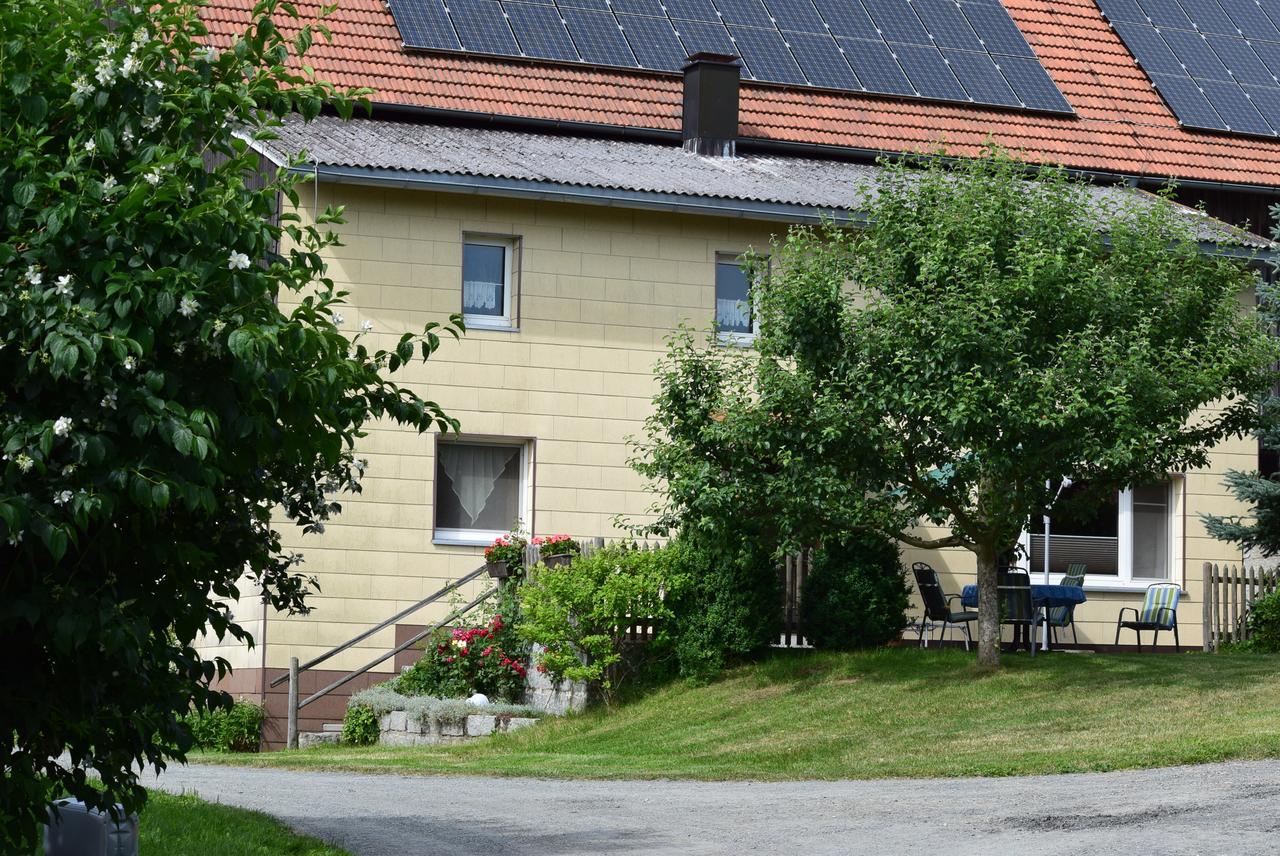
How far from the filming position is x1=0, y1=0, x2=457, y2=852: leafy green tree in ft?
22.3

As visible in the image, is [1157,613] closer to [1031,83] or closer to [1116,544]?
[1116,544]

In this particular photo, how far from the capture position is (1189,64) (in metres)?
30.0

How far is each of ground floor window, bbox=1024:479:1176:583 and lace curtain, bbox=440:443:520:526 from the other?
279 inches

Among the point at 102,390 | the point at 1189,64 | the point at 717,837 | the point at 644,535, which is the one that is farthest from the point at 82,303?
the point at 1189,64

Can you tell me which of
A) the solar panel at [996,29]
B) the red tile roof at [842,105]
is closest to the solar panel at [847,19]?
the red tile roof at [842,105]

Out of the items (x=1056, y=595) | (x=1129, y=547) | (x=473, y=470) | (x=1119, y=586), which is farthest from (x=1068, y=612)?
(x=473, y=470)

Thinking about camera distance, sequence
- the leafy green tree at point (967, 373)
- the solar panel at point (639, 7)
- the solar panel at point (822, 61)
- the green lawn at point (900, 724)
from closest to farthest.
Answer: the green lawn at point (900, 724)
the leafy green tree at point (967, 373)
the solar panel at point (822, 61)
the solar panel at point (639, 7)

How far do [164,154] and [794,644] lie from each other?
15.4m

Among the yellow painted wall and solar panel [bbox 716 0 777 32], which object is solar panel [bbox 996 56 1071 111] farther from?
the yellow painted wall

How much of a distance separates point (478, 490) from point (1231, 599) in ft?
29.8

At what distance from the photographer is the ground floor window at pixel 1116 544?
25344 mm

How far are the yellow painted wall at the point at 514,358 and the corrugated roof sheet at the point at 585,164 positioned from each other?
19.0 inches

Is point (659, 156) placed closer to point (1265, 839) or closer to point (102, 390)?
point (1265, 839)

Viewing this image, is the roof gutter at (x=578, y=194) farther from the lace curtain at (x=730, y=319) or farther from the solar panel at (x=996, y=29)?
the solar panel at (x=996, y=29)
